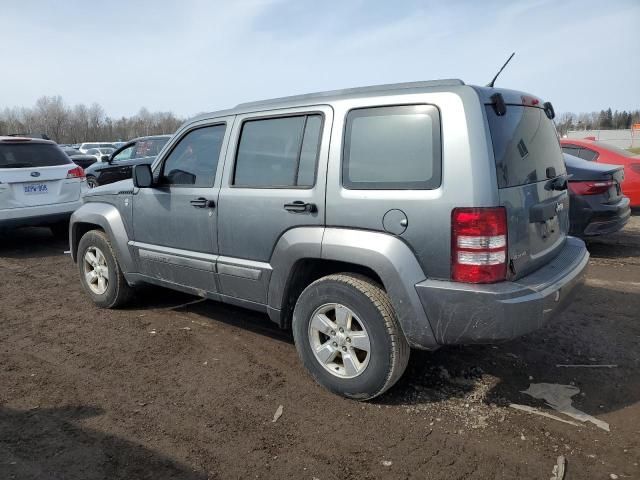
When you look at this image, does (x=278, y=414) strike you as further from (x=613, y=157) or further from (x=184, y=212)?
(x=613, y=157)

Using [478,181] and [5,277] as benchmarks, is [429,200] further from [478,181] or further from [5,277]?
[5,277]

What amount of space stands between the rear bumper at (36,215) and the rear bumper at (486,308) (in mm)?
6620

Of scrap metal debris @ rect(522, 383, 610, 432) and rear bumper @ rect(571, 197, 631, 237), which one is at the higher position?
rear bumper @ rect(571, 197, 631, 237)

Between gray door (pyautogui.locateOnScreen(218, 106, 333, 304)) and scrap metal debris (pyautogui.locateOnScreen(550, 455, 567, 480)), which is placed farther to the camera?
gray door (pyautogui.locateOnScreen(218, 106, 333, 304))

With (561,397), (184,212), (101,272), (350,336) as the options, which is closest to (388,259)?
(350,336)

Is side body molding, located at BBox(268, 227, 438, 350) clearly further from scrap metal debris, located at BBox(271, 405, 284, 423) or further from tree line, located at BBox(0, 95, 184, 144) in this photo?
tree line, located at BBox(0, 95, 184, 144)

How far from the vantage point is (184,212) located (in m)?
4.11

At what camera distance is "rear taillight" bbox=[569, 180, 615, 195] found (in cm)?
643

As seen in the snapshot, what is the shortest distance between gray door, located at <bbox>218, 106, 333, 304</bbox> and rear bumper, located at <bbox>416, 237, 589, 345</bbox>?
0.93 meters

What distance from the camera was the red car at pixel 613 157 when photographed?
8.45 metres

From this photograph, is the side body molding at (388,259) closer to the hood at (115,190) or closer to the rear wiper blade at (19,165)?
the hood at (115,190)

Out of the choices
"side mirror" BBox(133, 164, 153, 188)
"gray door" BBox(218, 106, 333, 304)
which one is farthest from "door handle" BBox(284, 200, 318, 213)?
"side mirror" BBox(133, 164, 153, 188)

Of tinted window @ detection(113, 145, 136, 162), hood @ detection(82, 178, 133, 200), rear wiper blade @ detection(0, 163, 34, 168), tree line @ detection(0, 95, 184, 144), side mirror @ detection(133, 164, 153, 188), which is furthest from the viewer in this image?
tree line @ detection(0, 95, 184, 144)

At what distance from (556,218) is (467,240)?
1103 millimetres
